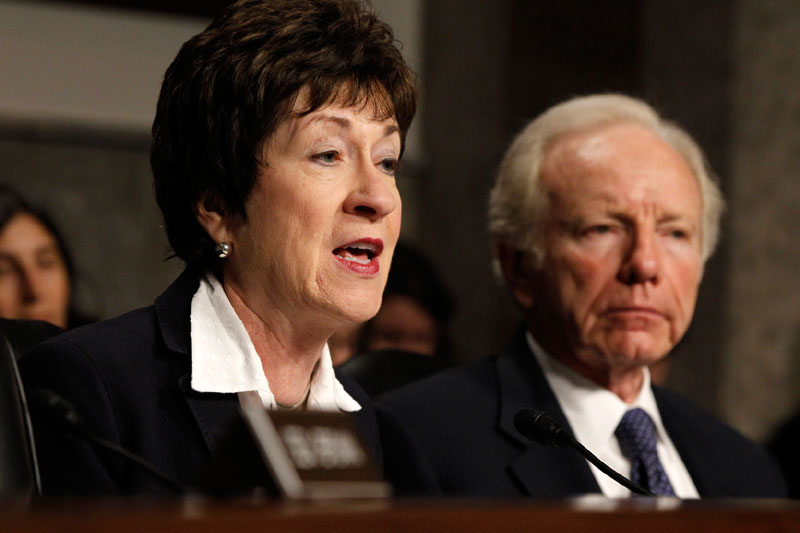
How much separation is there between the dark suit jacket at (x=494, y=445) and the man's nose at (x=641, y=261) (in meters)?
0.26

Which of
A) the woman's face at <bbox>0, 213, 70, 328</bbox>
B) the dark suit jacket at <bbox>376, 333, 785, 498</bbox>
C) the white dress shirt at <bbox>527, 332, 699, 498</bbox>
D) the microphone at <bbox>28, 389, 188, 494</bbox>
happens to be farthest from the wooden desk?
the woman's face at <bbox>0, 213, 70, 328</bbox>

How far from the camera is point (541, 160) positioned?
2512mm

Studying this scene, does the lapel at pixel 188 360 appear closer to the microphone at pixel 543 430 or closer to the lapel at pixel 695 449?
the microphone at pixel 543 430

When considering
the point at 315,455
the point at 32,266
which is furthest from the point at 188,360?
the point at 32,266

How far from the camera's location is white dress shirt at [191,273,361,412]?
167 centimetres

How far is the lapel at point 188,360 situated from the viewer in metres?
1.63

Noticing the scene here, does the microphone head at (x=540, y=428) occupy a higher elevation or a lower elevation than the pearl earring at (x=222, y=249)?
lower

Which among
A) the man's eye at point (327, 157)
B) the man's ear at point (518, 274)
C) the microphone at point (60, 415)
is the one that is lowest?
the microphone at point (60, 415)

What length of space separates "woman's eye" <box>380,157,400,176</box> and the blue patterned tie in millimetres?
796

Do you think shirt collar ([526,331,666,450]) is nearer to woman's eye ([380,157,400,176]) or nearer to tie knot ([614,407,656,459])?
tie knot ([614,407,656,459])

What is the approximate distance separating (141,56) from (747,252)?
2738 mm

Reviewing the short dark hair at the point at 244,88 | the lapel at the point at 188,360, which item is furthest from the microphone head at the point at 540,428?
the short dark hair at the point at 244,88

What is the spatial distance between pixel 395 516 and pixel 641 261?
1.56 metres

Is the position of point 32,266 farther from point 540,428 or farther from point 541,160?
point 540,428
